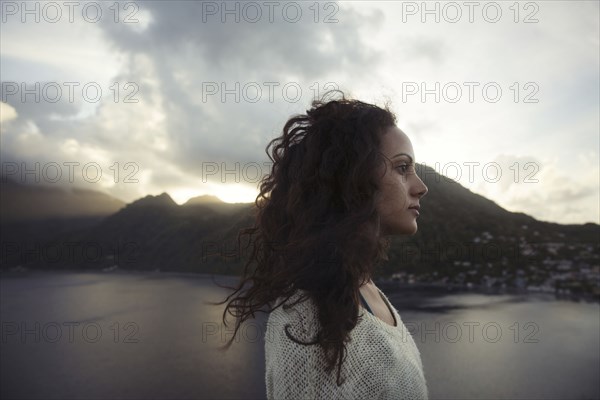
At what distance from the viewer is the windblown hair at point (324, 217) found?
37.8 inches

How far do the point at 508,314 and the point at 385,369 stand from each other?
4347 centimetres

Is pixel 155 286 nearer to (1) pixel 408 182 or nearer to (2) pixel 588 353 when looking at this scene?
(2) pixel 588 353

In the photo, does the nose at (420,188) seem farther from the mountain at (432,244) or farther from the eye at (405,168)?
the mountain at (432,244)

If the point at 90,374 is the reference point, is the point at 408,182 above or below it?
above

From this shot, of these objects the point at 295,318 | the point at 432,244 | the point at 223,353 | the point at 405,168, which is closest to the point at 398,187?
the point at 405,168

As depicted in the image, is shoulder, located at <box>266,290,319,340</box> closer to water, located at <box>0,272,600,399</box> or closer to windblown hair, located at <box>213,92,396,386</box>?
windblown hair, located at <box>213,92,396,386</box>

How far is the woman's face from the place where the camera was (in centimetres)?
119

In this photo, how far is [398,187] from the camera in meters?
1.20

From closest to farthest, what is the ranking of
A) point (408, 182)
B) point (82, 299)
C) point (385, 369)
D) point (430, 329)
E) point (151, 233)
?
point (385, 369)
point (408, 182)
point (430, 329)
point (82, 299)
point (151, 233)

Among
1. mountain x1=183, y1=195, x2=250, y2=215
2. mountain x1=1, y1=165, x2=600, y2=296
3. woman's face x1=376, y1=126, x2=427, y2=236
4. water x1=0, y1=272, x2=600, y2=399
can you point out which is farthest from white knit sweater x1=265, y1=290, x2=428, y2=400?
mountain x1=183, y1=195, x2=250, y2=215

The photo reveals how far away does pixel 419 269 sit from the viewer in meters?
62.4

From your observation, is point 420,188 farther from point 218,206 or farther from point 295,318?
point 218,206

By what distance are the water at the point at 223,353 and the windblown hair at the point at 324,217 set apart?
14868 mm

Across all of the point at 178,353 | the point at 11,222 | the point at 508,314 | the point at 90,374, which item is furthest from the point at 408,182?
the point at 11,222
